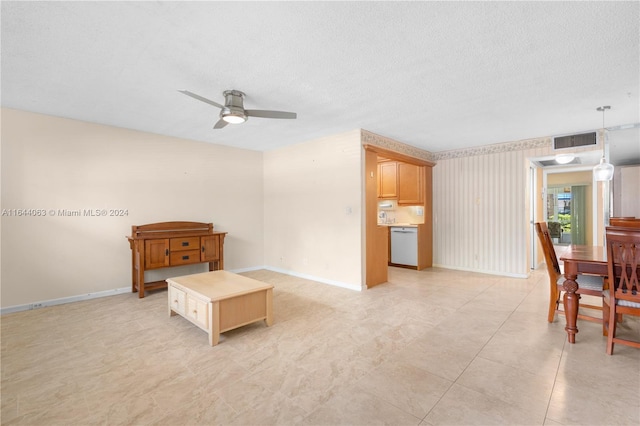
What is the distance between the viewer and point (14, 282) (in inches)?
136

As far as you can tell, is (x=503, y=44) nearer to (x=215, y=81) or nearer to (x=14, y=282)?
(x=215, y=81)

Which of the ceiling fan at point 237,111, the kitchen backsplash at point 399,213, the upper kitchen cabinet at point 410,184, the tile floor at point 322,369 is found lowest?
the tile floor at point 322,369

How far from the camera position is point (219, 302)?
263 centimetres

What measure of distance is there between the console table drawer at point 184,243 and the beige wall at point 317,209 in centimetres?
162

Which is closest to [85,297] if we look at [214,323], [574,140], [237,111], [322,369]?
[214,323]

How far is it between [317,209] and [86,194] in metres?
3.37

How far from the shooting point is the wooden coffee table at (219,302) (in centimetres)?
261

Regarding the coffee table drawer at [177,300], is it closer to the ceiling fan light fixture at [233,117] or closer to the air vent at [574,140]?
the ceiling fan light fixture at [233,117]

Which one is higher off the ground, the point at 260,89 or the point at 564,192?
the point at 260,89

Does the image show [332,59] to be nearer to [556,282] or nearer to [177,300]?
[177,300]

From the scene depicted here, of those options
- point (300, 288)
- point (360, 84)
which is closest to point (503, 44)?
point (360, 84)

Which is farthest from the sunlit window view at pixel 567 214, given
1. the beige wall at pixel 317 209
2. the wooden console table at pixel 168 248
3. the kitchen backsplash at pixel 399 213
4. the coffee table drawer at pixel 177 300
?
the coffee table drawer at pixel 177 300

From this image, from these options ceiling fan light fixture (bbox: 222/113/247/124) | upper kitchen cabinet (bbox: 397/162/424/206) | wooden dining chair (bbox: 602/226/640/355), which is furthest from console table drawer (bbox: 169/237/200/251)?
wooden dining chair (bbox: 602/226/640/355)

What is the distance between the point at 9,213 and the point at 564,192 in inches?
492
